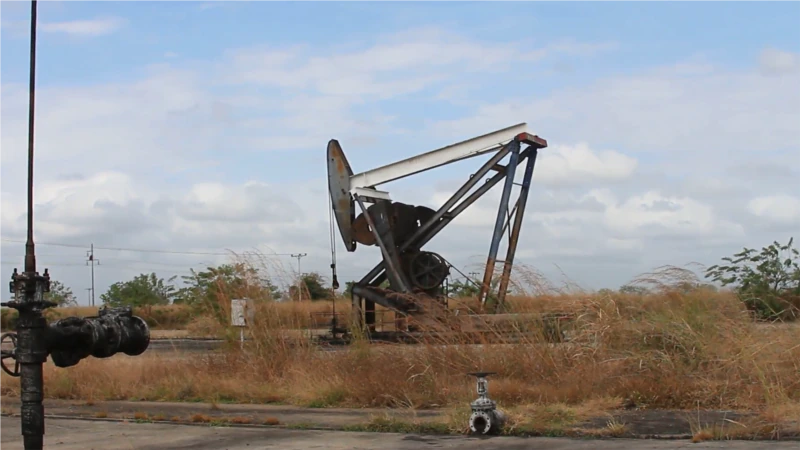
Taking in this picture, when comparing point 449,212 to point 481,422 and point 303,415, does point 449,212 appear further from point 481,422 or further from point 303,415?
point 481,422

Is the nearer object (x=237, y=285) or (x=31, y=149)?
(x=31, y=149)

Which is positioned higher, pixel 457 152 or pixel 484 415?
pixel 457 152

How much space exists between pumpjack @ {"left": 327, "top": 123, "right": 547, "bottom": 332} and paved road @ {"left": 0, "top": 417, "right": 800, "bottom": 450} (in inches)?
449

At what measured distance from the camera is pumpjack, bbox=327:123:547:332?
77.8 feet

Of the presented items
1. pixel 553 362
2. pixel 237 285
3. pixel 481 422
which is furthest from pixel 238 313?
pixel 481 422

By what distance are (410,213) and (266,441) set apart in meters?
14.7

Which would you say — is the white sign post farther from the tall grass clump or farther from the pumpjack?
the pumpjack

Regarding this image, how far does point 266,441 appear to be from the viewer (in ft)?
35.2

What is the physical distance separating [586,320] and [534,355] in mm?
902

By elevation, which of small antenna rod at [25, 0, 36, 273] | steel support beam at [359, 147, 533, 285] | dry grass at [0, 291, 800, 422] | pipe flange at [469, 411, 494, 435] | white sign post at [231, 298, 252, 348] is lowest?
pipe flange at [469, 411, 494, 435]

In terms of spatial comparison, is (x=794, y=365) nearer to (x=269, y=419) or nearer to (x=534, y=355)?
(x=534, y=355)

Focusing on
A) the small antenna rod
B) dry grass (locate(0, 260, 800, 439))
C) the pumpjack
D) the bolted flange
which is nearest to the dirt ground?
dry grass (locate(0, 260, 800, 439))

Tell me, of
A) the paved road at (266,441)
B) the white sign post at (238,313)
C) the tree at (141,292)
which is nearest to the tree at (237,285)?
the white sign post at (238,313)

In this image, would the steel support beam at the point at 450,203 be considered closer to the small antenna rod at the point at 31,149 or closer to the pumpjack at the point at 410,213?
the pumpjack at the point at 410,213
